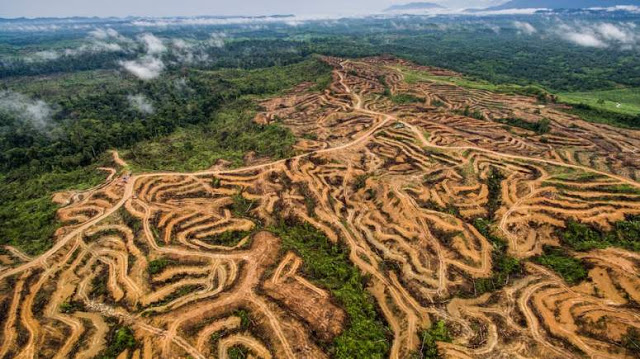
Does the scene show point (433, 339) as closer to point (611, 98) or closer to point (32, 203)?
point (32, 203)

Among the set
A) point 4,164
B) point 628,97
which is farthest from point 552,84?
point 4,164

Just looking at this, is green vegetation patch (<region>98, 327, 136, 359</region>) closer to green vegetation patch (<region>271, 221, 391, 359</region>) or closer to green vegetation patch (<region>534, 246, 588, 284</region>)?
green vegetation patch (<region>271, 221, 391, 359</region>)

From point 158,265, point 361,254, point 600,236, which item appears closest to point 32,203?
point 158,265

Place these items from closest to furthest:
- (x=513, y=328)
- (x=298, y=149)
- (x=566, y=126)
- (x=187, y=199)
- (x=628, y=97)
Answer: (x=513, y=328) < (x=187, y=199) < (x=298, y=149) < (x=566, y=126) < (x=628, y=97)

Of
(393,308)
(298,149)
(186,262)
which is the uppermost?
(298,149)

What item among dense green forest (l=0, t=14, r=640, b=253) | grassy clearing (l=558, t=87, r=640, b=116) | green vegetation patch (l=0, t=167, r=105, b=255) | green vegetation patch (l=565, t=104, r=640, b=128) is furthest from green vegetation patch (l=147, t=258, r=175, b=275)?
grassy clearing (l=558, t=87, r=640, b=116)

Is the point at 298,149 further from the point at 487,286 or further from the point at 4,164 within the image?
the point at 4,164

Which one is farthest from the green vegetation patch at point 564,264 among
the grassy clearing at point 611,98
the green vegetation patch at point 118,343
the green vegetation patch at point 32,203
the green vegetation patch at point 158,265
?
the grassy clearing at point 611,98
